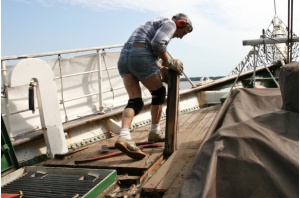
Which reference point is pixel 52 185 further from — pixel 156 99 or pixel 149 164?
pixel 156 99

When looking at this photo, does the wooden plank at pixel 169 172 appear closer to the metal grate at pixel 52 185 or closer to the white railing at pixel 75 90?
the metal grate at pixel 52 185

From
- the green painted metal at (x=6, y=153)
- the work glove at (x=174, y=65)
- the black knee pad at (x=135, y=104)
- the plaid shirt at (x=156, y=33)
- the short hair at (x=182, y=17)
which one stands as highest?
the short hair at (x=182, y=17)

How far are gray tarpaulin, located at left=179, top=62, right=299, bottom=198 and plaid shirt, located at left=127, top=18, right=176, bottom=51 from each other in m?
1.88

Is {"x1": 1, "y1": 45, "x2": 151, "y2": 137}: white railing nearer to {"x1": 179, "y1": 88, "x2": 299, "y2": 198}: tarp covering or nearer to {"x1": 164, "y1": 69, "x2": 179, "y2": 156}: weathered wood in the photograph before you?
{"x1": 164, "y1": 69, "x2": 179, "y2": 156}: weathered wood

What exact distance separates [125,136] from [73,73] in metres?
2.11

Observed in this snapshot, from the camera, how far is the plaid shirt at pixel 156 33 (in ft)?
12.0

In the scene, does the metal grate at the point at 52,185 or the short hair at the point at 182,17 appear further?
the short hair at the point at 182,17

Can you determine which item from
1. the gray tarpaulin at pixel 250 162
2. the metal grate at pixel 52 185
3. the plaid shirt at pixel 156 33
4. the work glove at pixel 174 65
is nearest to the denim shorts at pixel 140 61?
the plaid shirt at pixel 156 33

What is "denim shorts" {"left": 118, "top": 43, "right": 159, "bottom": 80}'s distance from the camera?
3814 mm

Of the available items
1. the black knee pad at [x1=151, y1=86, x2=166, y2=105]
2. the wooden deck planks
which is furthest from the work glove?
the wooden deck planks

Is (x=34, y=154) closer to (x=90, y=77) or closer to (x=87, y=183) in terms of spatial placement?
(x=87, y=183)

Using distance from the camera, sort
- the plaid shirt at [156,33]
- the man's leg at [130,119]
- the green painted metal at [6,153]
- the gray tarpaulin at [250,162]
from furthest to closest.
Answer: the plaid shirt at [156,33], the man's leg at [130,119], the green painted metal at [6,153], the gray tarpaulin at [250,162]

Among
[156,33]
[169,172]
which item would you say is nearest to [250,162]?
[169,172]

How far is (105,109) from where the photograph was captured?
5773 mm
